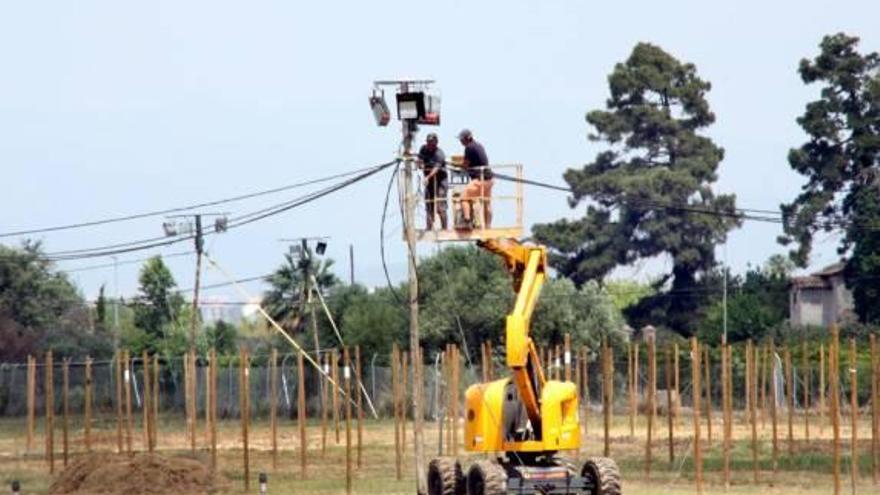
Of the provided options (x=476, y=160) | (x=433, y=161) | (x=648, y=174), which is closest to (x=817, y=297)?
(x=648, y=174)

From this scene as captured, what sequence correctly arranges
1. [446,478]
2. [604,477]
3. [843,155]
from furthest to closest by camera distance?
[843,155]
[446,478]
[604,477]

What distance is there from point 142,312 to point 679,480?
69.0m

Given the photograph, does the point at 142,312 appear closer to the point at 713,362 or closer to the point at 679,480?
the point at 713,362

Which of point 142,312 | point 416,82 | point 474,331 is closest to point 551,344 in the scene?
point 474,331

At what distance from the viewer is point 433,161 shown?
3522cm

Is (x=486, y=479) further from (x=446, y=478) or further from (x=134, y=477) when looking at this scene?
(x=134, y=477)

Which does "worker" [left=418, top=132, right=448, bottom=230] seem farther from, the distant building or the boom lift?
the distant building

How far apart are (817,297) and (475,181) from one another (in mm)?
69379

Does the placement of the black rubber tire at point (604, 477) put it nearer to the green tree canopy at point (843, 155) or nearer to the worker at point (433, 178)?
the worker at point (433, 178)

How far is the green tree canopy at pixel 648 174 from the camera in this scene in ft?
316

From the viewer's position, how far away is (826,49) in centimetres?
8775

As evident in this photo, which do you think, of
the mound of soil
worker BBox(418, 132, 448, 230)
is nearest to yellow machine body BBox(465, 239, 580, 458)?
worker BBox(418, 132, 448, 230)

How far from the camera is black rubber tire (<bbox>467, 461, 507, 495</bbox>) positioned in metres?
29.9

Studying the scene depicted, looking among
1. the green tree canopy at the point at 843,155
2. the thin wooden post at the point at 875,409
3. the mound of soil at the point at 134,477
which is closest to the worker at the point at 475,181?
the thin wooden post at the point at 875,409
